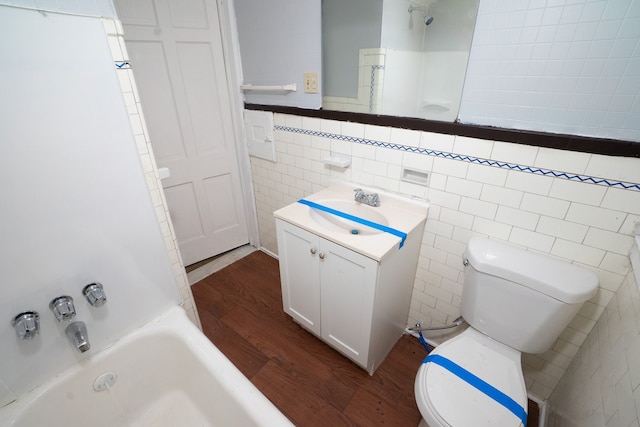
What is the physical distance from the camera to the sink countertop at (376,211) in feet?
3.90

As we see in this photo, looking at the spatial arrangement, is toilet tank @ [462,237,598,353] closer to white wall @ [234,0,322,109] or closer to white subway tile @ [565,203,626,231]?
white subway tile @ [565,203,626,231]

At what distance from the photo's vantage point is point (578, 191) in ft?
3.29

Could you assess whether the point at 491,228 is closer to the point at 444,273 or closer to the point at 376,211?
the point at 444,273

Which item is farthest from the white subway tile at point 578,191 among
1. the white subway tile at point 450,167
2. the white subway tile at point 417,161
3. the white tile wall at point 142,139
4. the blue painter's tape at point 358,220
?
the white tile wall at point 142,139

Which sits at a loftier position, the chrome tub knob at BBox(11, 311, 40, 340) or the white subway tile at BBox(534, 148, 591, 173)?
the white subway tile at BBox(534, 148, 591, 173)

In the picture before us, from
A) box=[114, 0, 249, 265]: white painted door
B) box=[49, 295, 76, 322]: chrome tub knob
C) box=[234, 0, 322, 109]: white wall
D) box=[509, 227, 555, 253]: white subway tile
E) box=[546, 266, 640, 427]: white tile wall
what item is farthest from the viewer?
box=[114, 0, 249, 265]: white painted door

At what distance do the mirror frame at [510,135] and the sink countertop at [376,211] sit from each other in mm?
373

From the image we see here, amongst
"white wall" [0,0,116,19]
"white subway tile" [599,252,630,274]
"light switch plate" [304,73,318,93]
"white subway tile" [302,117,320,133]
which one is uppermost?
"white wall" [0,0,116,19]

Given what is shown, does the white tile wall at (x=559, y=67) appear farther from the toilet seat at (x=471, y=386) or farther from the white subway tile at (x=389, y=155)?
the toilet seat at (x=471, y=386)

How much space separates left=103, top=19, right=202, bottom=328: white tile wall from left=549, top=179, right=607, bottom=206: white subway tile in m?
1.57

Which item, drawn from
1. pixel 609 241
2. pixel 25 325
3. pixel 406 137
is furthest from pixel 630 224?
pixel 25 325

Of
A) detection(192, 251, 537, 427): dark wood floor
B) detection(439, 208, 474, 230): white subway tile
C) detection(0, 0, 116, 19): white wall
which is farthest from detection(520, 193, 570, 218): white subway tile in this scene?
detection(0, 0, 116, 19): white wall

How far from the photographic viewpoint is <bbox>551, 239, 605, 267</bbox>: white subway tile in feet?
3.39

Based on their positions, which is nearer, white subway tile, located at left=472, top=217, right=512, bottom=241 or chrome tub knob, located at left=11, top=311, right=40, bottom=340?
chrome tub knob, located at left=11, top=311, right=40, bottom=340
